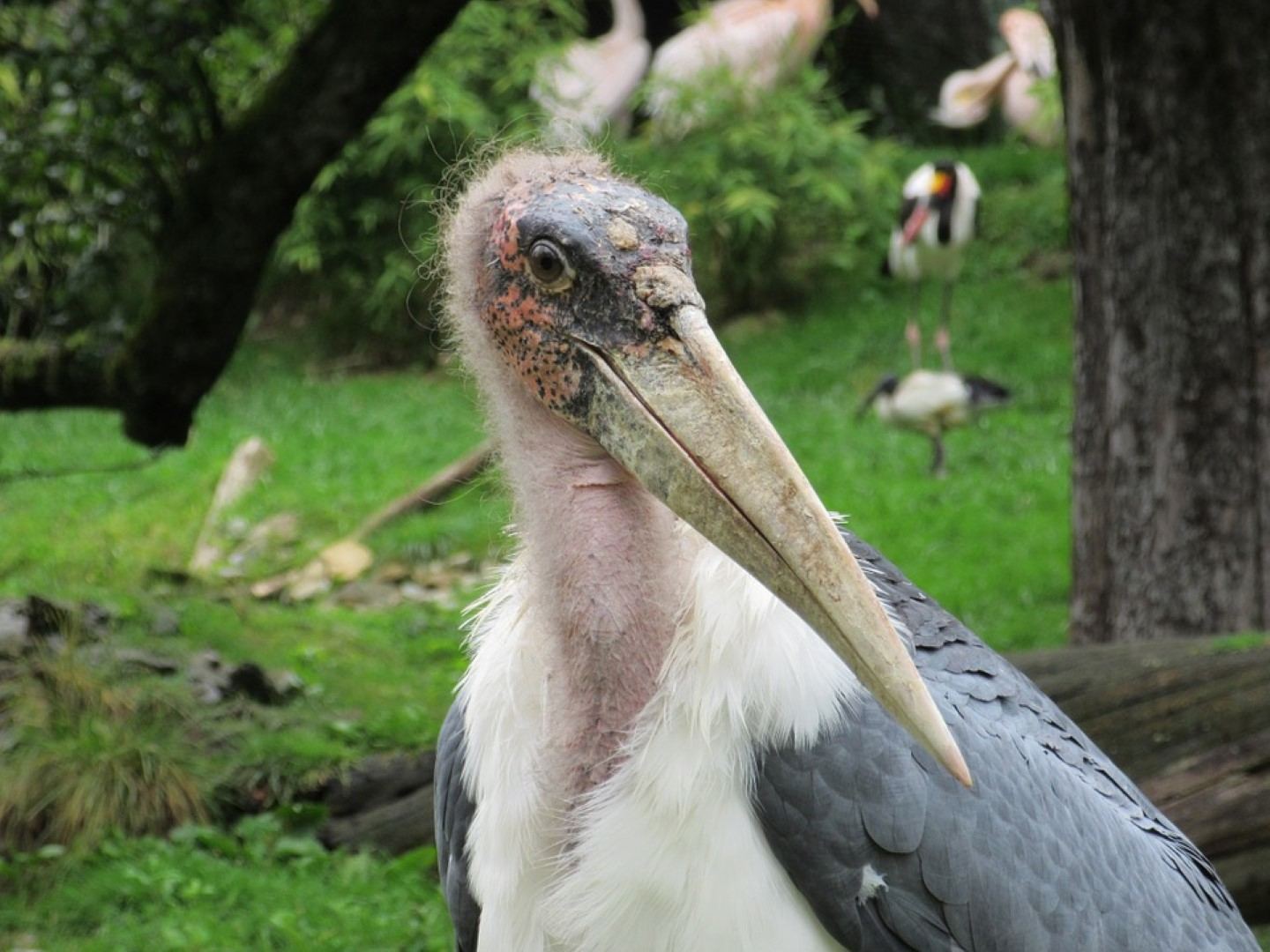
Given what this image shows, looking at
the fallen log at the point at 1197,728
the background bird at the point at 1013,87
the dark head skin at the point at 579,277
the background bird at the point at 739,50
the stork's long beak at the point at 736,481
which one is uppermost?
the dark head skin at the point at 579,277

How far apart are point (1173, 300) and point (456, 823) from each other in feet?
9.23

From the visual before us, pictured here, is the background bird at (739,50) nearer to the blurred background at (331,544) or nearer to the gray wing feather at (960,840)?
the blurred background at (331,544)

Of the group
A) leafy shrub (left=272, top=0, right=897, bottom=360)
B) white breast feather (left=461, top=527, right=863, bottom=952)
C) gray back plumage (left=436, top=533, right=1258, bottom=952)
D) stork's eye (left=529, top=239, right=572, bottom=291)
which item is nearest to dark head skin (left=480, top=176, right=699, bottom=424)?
stork's eye (left=529, top=239, right=572, bottom=291)

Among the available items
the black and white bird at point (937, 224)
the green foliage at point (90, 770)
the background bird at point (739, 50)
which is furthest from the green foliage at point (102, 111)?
the background bird at point (739, 50)

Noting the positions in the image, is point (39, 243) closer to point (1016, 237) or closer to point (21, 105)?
point (21, 105)

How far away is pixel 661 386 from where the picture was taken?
82.7 inches

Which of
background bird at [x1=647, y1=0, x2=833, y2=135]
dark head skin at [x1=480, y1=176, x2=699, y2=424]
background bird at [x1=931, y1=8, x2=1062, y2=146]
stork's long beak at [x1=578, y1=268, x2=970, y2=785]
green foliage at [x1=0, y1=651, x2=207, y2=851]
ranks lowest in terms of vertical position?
background bird at [x1=931, y1=8, x2=1062, y2=146]

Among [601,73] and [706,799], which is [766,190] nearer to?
[601,73]

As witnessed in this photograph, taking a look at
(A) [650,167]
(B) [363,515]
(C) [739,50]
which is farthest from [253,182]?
(C) [739,50]

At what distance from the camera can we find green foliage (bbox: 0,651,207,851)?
4.54 meters

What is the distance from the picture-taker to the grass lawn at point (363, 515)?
427 cm

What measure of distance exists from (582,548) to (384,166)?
34.4 feet

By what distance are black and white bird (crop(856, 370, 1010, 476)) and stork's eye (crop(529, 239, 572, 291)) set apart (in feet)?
20.5

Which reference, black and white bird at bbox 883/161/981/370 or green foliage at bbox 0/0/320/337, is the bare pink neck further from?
black and white bird at bbox 883/161/981/370
